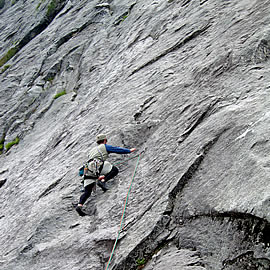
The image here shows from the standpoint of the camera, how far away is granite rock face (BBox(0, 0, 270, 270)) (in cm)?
517

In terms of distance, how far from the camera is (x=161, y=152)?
7605 mm

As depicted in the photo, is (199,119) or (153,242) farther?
(199,119)

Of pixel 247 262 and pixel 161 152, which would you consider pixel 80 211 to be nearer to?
pixel 161 152

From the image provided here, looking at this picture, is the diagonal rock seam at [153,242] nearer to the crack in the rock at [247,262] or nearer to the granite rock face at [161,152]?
the granite rock face at [161,152]

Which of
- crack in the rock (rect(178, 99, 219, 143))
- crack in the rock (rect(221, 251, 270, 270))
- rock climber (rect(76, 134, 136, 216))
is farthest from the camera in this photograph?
rock climber (rect(76, 134, 136, 216))

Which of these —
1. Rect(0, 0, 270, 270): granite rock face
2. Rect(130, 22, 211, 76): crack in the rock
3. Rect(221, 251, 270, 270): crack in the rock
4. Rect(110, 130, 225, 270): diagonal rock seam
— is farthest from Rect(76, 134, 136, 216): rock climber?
Rect(130, 22, 211, 76): crack in the rock

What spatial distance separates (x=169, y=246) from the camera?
5.60 metres

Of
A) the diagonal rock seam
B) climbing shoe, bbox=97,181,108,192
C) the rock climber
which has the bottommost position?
the diagonal rock seam

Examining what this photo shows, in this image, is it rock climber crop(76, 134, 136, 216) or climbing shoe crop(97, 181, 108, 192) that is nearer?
rock climber crop(76, 134, 136, 216)

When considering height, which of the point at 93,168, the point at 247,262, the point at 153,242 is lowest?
the point at 153,242

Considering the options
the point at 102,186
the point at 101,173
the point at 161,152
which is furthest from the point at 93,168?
the point at 161,152

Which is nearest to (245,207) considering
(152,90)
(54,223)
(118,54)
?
(54,223)

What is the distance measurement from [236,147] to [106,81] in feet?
29.3

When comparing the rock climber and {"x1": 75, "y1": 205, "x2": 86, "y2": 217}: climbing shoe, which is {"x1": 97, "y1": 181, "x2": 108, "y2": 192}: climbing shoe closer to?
the rock climber
